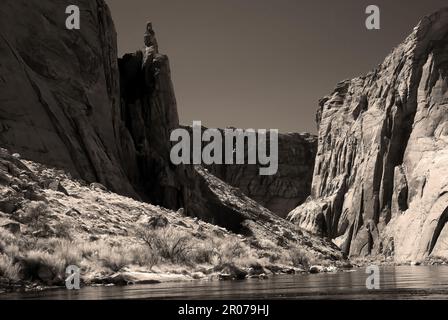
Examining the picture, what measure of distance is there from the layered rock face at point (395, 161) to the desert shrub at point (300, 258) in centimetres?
3260

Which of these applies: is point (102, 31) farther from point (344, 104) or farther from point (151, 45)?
point (344, 104)

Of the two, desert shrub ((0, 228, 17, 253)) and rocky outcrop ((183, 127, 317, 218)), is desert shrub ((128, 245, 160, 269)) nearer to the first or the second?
desert shrub ((0, 228, 17, 253))

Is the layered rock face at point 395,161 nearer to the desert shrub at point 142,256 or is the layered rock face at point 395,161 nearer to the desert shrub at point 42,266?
the desert shrub at point 142,256

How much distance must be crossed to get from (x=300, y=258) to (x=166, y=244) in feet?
55.9

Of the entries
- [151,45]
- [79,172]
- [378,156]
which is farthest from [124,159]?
[378,156]

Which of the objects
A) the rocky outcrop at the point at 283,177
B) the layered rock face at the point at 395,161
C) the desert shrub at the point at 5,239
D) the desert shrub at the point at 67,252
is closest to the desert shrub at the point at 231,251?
the desert shrub at the point at 67,252

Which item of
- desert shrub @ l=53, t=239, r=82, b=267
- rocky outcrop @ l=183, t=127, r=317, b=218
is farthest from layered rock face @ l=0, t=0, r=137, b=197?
rocky outcrop @ l=183, t=127, r=317, b=218

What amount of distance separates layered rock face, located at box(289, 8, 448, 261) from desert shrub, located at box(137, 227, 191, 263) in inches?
2027

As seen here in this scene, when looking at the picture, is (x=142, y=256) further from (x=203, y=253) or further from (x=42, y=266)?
(x=42, y=266)

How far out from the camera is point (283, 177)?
155 meters

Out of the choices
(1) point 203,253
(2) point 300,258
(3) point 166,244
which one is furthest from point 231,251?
(2) point 300,258

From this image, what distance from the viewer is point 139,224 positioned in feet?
104

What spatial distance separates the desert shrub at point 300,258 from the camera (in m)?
42.9

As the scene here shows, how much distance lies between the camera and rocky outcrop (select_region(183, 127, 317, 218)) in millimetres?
154000
